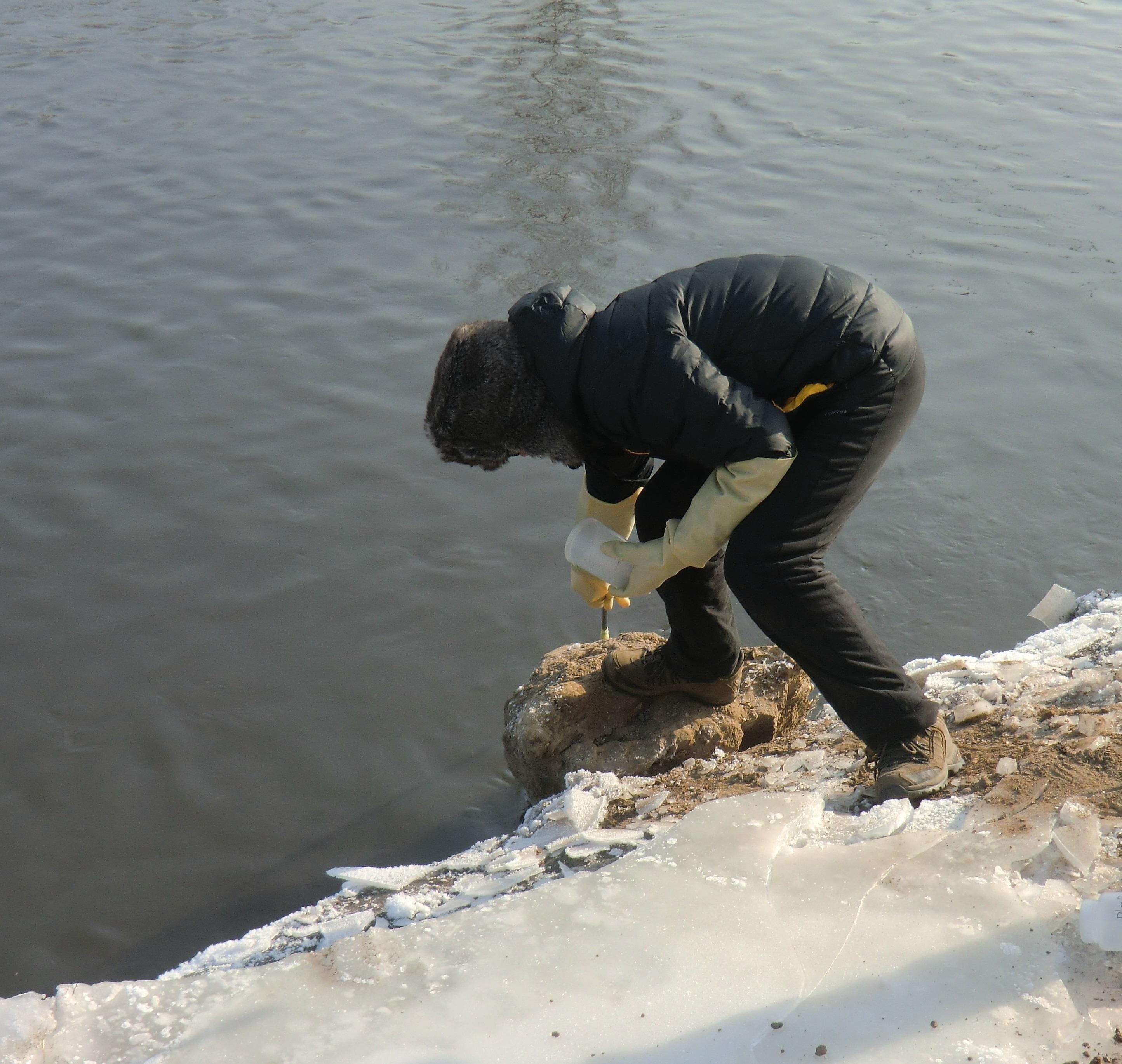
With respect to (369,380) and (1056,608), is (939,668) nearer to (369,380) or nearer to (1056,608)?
(1056,608)

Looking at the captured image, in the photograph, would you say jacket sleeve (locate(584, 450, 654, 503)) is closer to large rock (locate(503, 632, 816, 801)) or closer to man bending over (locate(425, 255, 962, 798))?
man bending over (locate(425, 255, 962, 798))

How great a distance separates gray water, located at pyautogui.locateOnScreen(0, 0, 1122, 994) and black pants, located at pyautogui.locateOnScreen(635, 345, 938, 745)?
1.47 metres

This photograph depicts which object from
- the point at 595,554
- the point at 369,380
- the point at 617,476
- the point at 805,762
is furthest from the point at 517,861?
the point at 369,380

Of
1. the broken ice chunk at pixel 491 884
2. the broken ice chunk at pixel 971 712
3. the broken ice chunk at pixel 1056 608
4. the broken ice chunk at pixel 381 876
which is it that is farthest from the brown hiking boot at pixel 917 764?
the broken ice chunk at pixel 1056 608

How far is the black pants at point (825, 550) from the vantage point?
104 inches

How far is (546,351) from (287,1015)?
160cm

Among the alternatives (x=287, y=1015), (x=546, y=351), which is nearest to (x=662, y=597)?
(x=546, y=351)

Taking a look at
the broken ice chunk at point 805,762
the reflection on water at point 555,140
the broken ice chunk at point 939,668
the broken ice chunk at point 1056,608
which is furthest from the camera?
the reflection on water at point 555,140

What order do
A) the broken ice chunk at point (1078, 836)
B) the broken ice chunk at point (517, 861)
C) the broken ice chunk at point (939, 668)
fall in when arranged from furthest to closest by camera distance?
the broken ice chunk at point (939, 668)
the broken ice chunk at point (517, 861)
the broken ice chunk at point (1078, 836)

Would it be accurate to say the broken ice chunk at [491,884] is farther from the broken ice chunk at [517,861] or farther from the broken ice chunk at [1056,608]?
the broken ice chunk at [1056,608]

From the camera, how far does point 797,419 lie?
2744 mm

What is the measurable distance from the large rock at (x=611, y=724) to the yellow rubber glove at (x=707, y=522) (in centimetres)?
82

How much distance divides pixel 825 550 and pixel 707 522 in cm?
33

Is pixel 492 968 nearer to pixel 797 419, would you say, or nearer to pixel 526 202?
pixel 797 419
